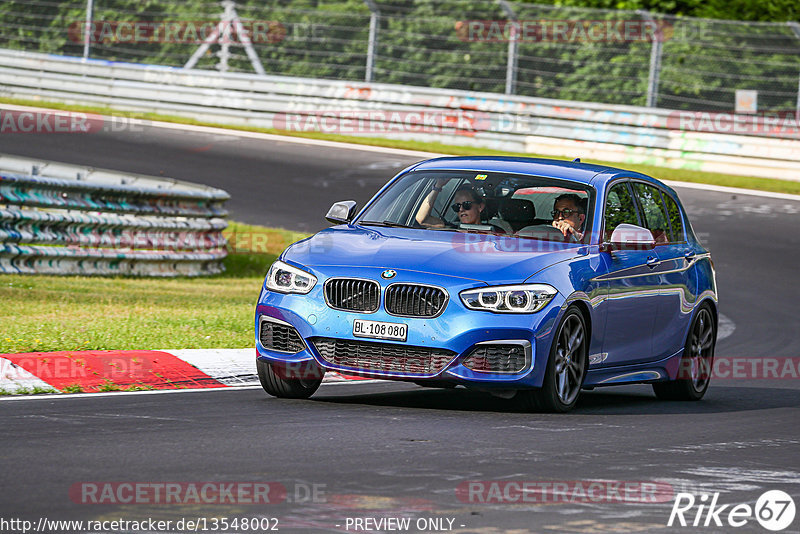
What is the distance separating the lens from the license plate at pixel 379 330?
886 cm

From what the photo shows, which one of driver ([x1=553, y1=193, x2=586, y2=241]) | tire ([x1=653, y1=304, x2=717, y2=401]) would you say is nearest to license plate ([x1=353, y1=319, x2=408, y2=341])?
driver ([x1=553, y1=193, x2=586, y2=241])

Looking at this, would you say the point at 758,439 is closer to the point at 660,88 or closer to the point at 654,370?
the point at 654,370

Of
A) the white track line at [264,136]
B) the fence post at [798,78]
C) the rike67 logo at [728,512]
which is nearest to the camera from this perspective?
the rike67 logo at [728,512]

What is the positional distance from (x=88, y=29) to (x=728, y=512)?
2638 cm

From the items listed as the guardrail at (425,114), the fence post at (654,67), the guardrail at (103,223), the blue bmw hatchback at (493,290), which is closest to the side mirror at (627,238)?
the blue bmw hatchback at (493,290)

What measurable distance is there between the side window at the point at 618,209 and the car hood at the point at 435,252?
618mm

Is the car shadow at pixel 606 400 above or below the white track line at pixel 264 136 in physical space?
below

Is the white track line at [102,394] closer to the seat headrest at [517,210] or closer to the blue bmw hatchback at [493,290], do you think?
the blue bmw hatchback at [493,290]

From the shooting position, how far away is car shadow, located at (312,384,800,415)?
31.5 ft

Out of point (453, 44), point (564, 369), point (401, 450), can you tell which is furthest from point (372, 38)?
point (401, 450)

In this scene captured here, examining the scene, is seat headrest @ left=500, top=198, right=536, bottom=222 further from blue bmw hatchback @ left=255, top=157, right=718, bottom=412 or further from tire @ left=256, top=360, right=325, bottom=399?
tire @ left=256, top=360, right=325, bottom=399

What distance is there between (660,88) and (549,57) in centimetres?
217

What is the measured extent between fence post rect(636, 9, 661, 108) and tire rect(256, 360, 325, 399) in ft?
60.5

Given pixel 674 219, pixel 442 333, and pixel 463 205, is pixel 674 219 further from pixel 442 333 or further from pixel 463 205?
pixel 442 333
